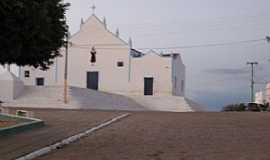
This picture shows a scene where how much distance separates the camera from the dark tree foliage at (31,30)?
45.4 feet

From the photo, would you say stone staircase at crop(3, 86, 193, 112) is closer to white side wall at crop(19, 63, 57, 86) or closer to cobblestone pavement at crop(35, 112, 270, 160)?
white side wall at crop(19, 63, 57, 86)

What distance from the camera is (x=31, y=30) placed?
14.6 meters

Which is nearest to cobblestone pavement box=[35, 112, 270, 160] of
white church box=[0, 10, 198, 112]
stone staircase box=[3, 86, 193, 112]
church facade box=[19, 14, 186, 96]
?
stone staircase box=[3, 86, 193, 112]

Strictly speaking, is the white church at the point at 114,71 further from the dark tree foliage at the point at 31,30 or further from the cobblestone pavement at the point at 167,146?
the dark tree foliage at the point at 31,30

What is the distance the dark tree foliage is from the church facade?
173 feet

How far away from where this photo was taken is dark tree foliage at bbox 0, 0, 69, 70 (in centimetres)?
1383

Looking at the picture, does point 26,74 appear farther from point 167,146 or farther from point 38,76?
point 167,146

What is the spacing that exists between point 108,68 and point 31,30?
57.4m

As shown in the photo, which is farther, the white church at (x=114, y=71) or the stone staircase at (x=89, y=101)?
the white church at (x=114, y=71)

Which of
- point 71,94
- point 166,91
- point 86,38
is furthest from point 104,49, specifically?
point 71,94

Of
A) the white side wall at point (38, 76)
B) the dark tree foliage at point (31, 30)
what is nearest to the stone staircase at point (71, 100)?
the white side wall at point (38, 76)

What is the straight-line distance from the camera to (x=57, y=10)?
16.3 m

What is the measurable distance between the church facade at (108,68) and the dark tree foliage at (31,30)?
52.6 m

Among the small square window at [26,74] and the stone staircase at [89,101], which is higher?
the small square window at [26,74]
